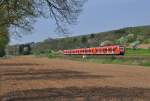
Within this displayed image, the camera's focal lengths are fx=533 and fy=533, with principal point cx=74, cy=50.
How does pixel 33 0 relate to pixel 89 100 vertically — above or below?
above

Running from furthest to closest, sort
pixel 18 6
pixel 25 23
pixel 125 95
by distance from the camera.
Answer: pixel 25 23 < pixel 18 6 < pixel 125 95

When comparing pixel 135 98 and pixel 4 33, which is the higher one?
pixel 4 33

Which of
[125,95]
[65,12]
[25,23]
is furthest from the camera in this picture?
[25,23]

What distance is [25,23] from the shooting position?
1442 inches

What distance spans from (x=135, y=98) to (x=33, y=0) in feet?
20.0

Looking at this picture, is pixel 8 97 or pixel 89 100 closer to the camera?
pixel 89 100

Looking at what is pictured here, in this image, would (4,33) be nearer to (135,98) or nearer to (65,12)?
(65,12)

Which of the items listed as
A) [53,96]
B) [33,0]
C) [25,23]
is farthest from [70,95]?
[25,23]

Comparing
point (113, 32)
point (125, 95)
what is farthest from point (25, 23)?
point (113, 32)

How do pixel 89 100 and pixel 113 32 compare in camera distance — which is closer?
pixel 89 100

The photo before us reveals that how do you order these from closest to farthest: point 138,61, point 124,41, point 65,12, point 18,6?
point 65,12
point 18,6
point 138,61
point 124,41

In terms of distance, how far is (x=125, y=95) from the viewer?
2009 centimetres

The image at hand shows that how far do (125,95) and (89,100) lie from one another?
2.05 meters

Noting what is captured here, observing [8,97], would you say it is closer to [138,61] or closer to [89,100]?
[89,100]
